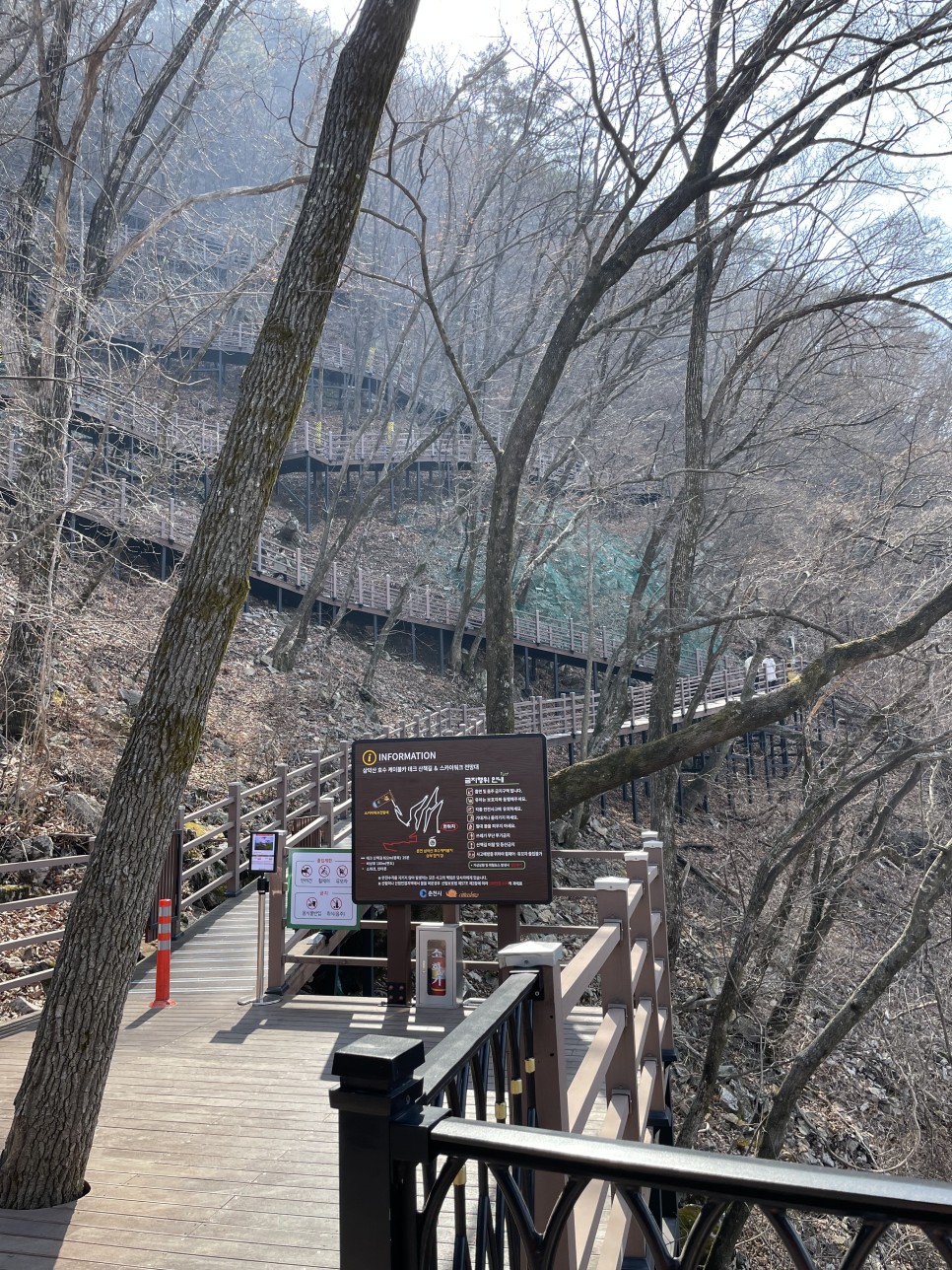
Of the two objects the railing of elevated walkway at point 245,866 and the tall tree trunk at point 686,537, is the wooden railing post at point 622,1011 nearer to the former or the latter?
the railing of elevated walkway at point 245,866

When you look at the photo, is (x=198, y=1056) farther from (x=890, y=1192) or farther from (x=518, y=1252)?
(x=890, y=1192)

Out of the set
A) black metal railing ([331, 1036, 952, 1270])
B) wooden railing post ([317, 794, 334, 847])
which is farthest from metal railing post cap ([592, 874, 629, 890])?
wooden railing post ([317, 794, 334, 847])

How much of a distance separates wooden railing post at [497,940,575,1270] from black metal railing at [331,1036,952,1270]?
927 millimetres

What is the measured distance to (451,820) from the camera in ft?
24.7

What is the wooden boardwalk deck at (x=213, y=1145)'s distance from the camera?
370 cm

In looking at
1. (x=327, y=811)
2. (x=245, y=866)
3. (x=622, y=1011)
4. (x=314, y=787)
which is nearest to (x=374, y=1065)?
(x=622, y=1011)

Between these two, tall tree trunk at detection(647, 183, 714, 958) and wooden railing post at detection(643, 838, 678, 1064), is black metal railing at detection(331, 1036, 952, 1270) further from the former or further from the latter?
tall tree trunk at detection(647, 183, 714, 958)

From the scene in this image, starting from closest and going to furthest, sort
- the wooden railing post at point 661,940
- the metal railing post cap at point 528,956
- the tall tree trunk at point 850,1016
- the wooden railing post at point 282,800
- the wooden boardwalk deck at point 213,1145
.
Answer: the metal railing post cap at point 528,956
the wooden boardwalk deck at point 213,1145
the wooden railing post at point 661,940
the tall tree trunk at point 850,1016
the wooden railing post at point 282,800

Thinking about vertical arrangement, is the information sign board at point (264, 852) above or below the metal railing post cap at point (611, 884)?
below

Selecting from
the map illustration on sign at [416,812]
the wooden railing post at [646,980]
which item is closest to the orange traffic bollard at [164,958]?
the map illustration on sign at [416,812]

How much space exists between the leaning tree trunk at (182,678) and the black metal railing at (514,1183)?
3.06 meters

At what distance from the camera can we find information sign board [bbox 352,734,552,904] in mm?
7395

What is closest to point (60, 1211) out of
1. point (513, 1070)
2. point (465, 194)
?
point (513, 1070)

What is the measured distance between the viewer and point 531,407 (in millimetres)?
9062
